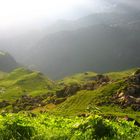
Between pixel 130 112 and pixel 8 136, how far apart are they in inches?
7147

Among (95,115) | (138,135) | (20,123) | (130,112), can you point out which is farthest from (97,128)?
(130,112)

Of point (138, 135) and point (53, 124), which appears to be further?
point (53, 124)

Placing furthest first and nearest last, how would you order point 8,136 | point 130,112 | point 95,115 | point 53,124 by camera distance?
1. point 130,112
2. point 53,124
3. point 95,115
4. point 8,136

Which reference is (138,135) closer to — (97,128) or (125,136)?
(125,136)

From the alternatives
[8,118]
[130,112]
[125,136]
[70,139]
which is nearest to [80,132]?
[70,139]

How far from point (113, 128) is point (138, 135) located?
1.57 m

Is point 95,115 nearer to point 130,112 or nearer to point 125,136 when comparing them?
point 125,136

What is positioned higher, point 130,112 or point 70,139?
point 70,139

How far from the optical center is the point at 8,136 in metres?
21.5

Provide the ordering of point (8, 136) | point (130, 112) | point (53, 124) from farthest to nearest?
point (130, 112), point (53, 124), point (8, 136)

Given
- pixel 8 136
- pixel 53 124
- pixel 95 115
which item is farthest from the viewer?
pixel 53 124

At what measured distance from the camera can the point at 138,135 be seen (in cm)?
2327

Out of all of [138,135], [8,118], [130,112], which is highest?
[8,118]

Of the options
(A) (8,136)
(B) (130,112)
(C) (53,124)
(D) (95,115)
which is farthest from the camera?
(B) (130,112)
